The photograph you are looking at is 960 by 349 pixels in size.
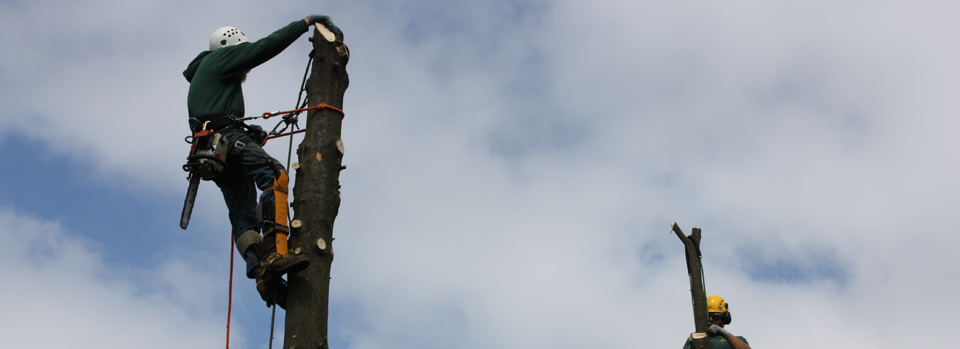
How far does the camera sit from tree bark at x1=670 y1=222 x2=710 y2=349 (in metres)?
7.46

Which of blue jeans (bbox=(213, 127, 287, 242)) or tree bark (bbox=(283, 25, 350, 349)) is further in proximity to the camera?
blue jeans (bbox=(213, 127, 287, 242))

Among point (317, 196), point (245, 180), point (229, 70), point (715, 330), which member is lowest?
point (715, 330)

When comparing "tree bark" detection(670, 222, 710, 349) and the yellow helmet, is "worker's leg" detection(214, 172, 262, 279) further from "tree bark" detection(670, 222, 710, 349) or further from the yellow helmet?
the yellow helmet

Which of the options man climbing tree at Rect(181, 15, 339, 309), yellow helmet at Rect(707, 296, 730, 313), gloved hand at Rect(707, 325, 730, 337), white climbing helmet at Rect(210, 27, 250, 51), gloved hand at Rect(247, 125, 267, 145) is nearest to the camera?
man climbing tree at Rect(181, 15, 339, 309)

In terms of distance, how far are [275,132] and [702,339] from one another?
4313 millimetres

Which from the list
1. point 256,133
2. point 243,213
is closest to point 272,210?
point 243,213

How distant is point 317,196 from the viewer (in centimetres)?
525

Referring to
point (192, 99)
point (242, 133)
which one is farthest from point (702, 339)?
point (192, 99)

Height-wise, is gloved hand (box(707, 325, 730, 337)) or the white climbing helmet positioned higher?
the white climbing helmet

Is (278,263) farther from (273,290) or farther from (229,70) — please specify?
(229,70)

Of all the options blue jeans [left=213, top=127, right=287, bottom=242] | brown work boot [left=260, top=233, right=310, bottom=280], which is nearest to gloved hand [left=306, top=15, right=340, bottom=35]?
blue jeans [left=213, top=127, right=287, bottom=242]

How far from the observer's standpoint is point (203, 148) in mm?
5695

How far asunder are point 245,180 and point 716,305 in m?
5.18

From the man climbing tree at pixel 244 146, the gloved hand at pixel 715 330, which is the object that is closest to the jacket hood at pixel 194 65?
the man climbing tree at pixel 244 146
